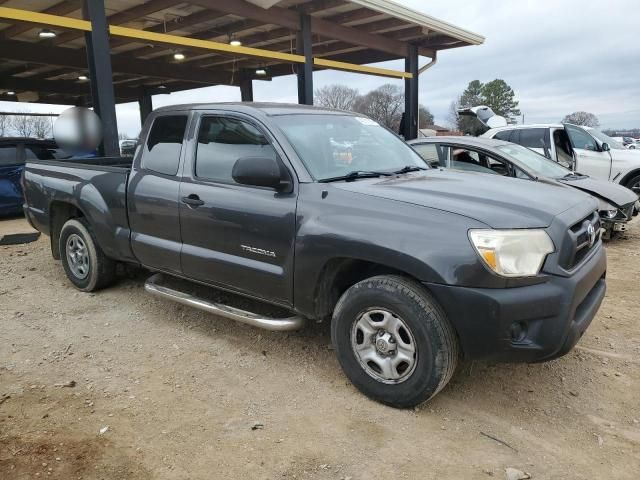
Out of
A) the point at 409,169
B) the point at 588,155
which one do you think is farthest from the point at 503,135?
the point at 409,169

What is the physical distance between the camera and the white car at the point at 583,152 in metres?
9.50

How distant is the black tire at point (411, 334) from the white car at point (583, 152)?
25.2ft

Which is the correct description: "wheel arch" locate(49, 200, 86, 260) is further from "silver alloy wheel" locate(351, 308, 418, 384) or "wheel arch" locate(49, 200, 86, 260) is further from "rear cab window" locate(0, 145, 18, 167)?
"rear cab window" locate(0, 145, 18, 167)

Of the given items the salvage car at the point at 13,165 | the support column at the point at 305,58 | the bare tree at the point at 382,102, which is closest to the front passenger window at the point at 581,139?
the support column at the point at 305,58

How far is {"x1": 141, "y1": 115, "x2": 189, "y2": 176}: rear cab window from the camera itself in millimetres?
4168

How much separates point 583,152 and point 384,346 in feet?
27.7

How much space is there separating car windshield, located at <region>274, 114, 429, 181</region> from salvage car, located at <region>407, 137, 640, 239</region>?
8.46ft

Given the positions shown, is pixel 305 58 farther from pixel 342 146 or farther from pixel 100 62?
pixel 342 146

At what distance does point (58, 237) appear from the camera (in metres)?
5.52

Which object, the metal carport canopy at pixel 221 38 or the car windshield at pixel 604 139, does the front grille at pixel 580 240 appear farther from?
the car windshield at pixel 604 139

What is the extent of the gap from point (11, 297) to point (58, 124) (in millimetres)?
4478

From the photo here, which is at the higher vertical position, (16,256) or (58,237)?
(58,237)

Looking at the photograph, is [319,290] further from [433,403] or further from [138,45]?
[138,45]

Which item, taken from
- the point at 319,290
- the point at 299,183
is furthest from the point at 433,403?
→ the point at 299,183
